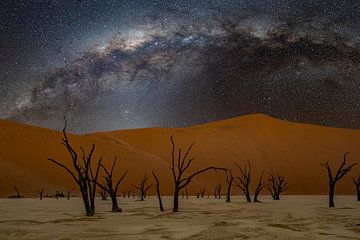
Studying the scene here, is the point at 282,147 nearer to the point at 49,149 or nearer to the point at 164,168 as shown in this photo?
the point at 164,168

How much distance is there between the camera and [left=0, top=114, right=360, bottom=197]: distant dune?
47.5m

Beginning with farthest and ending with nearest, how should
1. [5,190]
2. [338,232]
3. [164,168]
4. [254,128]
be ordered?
[254,128] < [164,168] < [5,190] < [338,232]

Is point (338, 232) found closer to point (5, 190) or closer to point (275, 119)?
point (5, 190)

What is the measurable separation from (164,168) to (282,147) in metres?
22.2

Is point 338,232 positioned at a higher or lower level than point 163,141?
lower

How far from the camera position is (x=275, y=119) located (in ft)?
274

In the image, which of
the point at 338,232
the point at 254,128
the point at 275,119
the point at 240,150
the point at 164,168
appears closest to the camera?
the point at 338,232

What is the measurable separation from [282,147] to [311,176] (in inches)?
463

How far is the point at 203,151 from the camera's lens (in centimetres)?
6681

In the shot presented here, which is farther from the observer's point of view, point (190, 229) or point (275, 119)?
point (275, 119)

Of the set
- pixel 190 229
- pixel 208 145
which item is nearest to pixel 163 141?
pixel 208 145

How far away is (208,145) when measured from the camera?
69.6m

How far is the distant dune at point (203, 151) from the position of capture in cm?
4747

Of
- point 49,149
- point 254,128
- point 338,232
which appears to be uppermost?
point 254,128
